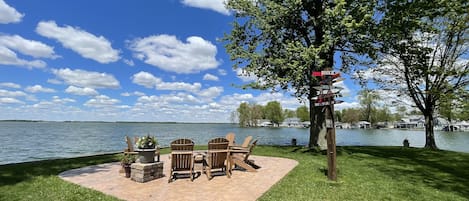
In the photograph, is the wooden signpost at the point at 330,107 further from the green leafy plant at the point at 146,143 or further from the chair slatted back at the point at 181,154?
the green leafy plant at the point at 146,143

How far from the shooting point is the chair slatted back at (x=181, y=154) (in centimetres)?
668

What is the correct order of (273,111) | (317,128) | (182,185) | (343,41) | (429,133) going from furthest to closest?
(273,111)
(429,133)
(317,128)
(343,41)
(182,185)

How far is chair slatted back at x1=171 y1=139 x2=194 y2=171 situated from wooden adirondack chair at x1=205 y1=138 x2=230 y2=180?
48cm

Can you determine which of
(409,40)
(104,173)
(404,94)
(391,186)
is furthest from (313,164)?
(404,94)

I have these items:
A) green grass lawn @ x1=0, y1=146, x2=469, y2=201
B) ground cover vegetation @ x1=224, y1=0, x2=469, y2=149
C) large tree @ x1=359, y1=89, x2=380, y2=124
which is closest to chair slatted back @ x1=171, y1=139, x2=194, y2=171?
green grass lawn @ x1=0, y1=146, x2=469, y2=201

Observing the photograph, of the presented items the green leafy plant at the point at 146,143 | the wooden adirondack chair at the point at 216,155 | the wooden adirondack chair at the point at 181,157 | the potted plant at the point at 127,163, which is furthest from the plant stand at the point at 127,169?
the wooden adirondack chair at the point at 216,155

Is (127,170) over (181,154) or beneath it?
beneath

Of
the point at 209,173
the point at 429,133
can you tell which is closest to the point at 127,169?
the point at 209,173

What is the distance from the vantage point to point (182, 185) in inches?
244

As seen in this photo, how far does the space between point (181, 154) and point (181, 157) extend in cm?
10

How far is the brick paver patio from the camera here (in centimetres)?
536

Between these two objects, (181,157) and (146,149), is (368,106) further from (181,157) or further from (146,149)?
(146,149)

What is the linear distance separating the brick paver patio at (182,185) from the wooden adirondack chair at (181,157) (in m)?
0.25

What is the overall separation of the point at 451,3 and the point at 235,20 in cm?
908
